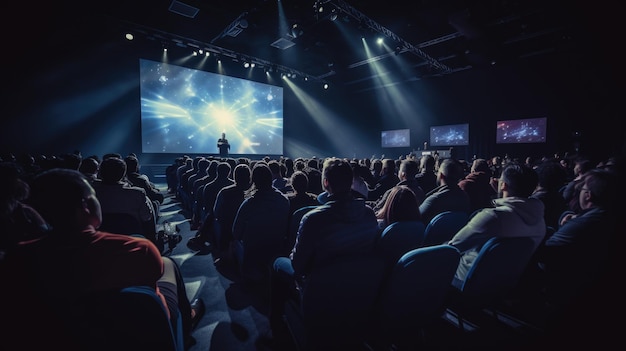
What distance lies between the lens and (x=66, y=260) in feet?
3.23

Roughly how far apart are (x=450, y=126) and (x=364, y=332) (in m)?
15.7

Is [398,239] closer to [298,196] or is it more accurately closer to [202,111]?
[298,196]

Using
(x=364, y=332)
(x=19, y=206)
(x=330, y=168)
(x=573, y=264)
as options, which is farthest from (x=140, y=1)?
(x=573, y=264)

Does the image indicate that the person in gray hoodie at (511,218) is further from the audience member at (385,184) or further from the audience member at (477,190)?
the audience member at (385,184)

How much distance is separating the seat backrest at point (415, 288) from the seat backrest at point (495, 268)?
0.24 meters

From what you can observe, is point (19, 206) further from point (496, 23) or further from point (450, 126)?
point (450, 126)

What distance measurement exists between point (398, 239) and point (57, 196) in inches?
74.6

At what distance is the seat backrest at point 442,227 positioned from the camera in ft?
7.72

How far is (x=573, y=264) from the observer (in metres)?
1.94

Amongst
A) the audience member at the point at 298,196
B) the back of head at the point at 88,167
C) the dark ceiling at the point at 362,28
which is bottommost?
the audience member at the point at 298,196

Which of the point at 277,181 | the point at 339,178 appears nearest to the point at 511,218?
the point at 339,178

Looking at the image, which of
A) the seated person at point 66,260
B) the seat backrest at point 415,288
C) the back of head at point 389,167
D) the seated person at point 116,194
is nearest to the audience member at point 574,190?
the seat backrest at point 415,288

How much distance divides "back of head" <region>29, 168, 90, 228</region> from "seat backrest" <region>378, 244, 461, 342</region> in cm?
155

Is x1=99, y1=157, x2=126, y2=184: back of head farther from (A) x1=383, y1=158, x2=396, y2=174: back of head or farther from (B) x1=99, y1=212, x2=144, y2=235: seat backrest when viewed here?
(A) x1=383, y1=158, x2=396, y2=174: back of head
